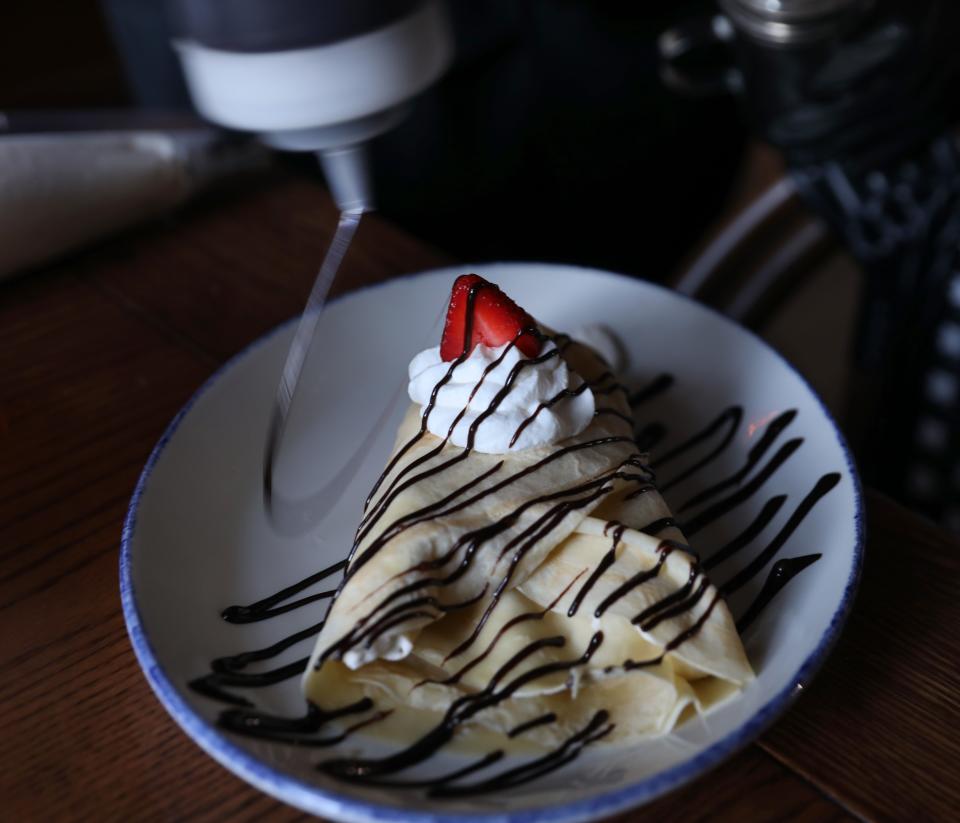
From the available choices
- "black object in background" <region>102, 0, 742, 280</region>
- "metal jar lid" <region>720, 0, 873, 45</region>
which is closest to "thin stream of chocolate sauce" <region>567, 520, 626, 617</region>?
"metal jar lid" <region>720, 0, 873, 45</region>

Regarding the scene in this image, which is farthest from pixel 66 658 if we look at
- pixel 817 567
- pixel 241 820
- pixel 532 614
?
pixel 817 567

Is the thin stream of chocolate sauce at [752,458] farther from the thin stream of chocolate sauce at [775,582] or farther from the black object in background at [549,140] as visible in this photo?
the black object in background at [549,140]

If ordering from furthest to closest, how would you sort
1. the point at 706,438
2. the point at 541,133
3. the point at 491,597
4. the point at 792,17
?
the point at 541,133, the point at 792,17, the point at 706,438, the point at 491,597

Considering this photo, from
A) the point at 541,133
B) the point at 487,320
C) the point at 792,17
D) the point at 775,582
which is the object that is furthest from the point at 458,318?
the point at 541,133

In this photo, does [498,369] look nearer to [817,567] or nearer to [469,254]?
[817,567]

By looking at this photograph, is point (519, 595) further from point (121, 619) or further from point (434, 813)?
point (121, 619)

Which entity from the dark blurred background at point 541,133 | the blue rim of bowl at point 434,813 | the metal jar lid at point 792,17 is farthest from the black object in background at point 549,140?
the blue rim of bowl at point 434,813
